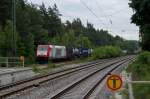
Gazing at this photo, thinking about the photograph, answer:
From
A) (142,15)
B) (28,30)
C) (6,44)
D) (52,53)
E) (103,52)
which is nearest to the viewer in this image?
(142,15)

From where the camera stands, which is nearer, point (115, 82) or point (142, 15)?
point (115, 82)

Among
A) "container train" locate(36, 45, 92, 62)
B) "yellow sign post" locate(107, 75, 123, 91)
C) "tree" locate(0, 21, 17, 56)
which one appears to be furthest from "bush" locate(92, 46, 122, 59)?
"yellow sign post" locate(107, 75, 123, 91)

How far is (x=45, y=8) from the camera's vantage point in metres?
158

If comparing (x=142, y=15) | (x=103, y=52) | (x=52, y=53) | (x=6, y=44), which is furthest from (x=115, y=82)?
(x=103, y=52)

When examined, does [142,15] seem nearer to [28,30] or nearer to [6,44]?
[6,44]

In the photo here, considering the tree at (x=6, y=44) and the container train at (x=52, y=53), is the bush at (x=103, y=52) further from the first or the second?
the tree at (x=6, y=44)

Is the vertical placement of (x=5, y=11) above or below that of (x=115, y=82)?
above

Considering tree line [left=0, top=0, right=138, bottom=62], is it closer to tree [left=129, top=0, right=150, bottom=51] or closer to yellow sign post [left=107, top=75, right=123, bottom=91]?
tree [left=129, top=0, right=150, bottom=51]

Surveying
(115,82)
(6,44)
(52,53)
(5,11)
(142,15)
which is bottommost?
(115,82)

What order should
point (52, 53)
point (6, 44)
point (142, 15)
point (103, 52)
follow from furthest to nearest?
point (103, 52) → point (52, 53) → point (6, 44) → point (142, 15)

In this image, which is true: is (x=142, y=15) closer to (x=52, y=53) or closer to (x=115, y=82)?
(x=52, y=53)

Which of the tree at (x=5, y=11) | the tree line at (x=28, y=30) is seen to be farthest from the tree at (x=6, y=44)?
the tree at (x=5, y=11)

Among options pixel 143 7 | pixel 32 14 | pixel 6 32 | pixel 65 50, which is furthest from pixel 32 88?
pixel 32 14

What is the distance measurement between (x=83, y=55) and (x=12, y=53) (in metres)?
45.2
